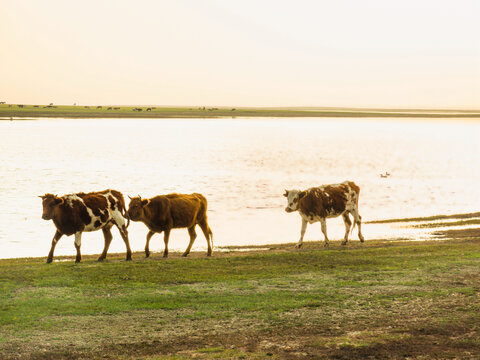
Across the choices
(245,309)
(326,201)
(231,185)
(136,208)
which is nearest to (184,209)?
(136,208)

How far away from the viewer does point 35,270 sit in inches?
615

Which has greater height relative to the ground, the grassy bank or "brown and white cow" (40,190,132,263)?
"brown and white cow" (40,190,132,263)

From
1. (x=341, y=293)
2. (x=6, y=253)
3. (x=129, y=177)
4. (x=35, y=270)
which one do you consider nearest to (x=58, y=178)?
(x=129, y=177)

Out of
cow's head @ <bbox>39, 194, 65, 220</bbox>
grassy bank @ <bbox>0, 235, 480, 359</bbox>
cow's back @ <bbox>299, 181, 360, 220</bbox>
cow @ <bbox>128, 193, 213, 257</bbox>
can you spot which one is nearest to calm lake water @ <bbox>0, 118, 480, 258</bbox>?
cow's back @ <bbox>299, 181, 360, 220</bbox>

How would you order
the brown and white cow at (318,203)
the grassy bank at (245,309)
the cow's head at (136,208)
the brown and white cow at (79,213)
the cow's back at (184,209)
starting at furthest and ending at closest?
the brown and white cow at (318,203), the cow's back at (184,209), the cow's head at (136,208), the brown and white cow at (79,213), the grassy bank at (245,309)

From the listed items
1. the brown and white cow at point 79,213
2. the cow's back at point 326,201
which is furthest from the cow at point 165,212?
the cow's back at point 326,201

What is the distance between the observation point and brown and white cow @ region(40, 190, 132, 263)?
17.0 metres

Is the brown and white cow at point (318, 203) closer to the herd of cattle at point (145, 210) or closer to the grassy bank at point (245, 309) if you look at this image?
the herd of cattle at point (145, 210)

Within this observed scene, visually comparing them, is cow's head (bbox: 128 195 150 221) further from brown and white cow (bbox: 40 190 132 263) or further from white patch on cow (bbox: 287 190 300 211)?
white patch on cow (bbox: 287 190 300 211)

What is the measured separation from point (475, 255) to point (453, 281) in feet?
11.2

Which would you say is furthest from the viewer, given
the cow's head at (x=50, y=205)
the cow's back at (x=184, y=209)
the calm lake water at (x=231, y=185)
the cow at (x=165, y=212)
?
the calm lake water at (x=231, y=185)

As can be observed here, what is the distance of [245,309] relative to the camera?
1176cm

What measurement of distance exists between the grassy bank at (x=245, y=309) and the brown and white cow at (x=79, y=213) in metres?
0.98

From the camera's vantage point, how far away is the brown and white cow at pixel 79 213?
55.8 feet
